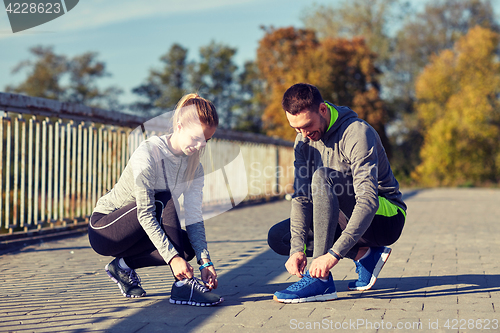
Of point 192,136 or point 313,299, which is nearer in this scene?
point 192,136

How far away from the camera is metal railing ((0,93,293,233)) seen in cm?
604

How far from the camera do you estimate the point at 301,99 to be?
3.29 m

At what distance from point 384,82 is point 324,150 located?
42.5m

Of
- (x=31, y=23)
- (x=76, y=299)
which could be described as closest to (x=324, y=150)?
(x=76, y=299)

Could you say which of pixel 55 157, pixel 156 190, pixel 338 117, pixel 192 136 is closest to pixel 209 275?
pixel 156 190

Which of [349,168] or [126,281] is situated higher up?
[349,168]

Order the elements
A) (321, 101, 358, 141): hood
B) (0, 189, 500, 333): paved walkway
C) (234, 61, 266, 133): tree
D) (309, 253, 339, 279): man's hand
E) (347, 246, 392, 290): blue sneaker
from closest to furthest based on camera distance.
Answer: (0, 189, 500, 333): paved walkway → (309, 253, 339, 279): man's hand → (321, 101, 358, 141): hood → (347, 246, 392, 290): blue sneaker → (234, 61, 266, 133): tree

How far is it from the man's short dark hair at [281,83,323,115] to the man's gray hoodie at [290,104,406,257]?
0.26 metres

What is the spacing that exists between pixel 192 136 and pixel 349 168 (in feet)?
3.57

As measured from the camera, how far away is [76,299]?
351 cm

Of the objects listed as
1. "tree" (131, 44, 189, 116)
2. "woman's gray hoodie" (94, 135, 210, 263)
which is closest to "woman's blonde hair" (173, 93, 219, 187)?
"woman's gray hoodie" (94, 135, 210, 263)

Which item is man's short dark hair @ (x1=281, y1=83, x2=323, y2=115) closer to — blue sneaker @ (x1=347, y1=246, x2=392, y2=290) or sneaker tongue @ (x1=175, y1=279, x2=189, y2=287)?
blue sneaker @ (x1=347, y1=246, x2=392, y2=290)

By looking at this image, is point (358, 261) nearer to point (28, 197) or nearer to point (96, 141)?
point (28, 197)

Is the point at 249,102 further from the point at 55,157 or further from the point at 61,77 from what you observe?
the point at 55,157
